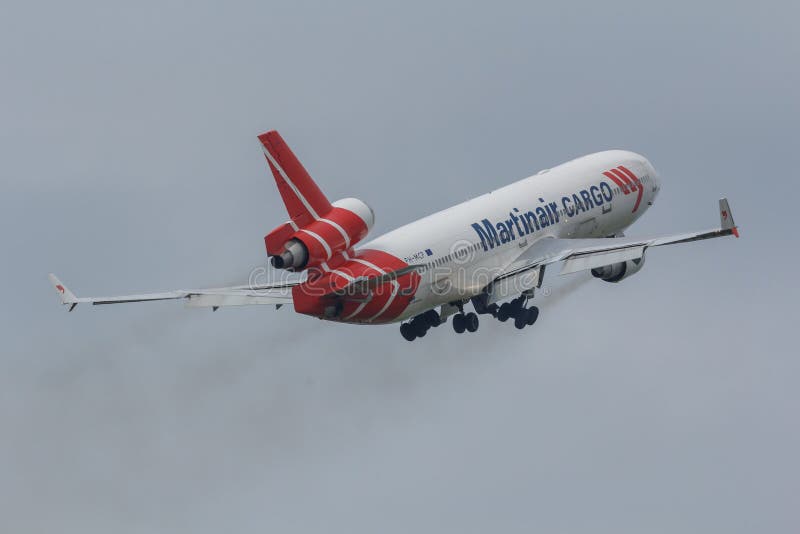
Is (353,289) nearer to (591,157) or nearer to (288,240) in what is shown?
(288,240)

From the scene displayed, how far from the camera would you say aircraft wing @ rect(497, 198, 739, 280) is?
81438 mm

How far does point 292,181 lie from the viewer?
77.3 m

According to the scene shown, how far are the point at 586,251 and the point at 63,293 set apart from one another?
853 inches

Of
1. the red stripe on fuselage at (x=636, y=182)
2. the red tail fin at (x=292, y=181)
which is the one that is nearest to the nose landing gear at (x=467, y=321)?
the red tail fin at (x=292, y=181)

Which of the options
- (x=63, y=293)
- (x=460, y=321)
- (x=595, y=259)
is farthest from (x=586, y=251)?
(x=63, y=293)

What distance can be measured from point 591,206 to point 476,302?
1001cm

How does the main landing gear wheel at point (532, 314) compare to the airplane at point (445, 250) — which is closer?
the airplane at point (445, 250)

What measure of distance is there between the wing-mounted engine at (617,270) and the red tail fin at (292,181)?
18481 millimetres

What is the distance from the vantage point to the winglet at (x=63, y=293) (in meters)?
81.7

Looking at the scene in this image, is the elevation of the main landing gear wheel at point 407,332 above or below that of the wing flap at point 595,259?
below

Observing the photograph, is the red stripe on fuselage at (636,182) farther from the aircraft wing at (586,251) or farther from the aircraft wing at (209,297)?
the aircraft wing at (209,297)

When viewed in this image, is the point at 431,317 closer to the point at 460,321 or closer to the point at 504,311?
the point at 460,321

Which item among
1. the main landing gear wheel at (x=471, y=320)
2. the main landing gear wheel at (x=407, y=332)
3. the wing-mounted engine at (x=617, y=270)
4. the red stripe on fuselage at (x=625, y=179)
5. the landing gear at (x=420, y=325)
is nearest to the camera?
the main landing gear wheel at (x=471, y=320)

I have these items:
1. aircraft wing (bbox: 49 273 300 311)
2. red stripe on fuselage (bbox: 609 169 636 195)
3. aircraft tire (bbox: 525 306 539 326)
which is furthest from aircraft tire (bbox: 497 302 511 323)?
red stripe on fuselage (bbox: 609 169 636 195)
